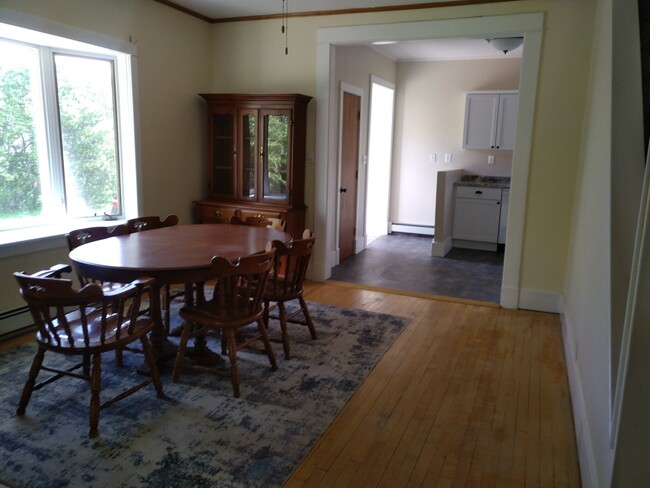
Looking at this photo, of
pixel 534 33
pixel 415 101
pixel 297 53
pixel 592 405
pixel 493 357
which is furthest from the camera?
pixel 415 101

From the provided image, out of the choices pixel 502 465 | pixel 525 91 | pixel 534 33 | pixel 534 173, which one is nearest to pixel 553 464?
pixel 502 465

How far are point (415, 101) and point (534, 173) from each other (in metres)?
3.61

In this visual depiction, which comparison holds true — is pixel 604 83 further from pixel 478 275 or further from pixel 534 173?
pixel 478 275

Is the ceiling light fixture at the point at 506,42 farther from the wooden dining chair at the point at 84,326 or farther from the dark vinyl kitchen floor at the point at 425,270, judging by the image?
the wooden dining chair at the point at 84,326

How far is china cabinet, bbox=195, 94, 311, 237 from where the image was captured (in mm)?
4719

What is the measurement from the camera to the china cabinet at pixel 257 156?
4.72m

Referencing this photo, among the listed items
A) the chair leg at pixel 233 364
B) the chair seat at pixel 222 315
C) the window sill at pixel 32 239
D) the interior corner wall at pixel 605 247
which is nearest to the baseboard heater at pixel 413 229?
the interior corner wall at pixel 605 247

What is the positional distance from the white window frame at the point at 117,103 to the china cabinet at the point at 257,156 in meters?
0.80

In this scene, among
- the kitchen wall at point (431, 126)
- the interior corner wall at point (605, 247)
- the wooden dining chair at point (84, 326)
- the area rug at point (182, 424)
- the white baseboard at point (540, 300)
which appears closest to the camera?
the interior corner wall at point (605, 247)

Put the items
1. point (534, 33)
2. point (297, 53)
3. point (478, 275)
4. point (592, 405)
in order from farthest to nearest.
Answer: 1. point (478, 275)
2. point (297, 53)
3. point (534, 33)
4. point (592, 405)

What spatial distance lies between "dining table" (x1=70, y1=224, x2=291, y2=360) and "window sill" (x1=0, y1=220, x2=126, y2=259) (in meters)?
Result: 0.81

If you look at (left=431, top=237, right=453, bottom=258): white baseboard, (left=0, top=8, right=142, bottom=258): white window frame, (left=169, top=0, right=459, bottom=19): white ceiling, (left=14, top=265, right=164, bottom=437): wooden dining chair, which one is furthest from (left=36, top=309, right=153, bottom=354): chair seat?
(left=431, top=237, right=453, bottom=258): white baseboard

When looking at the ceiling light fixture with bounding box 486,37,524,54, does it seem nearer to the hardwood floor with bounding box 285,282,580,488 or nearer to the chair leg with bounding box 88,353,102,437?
the hardwood floor with bounding box 285,282,580,488

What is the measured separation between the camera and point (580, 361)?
268cm
